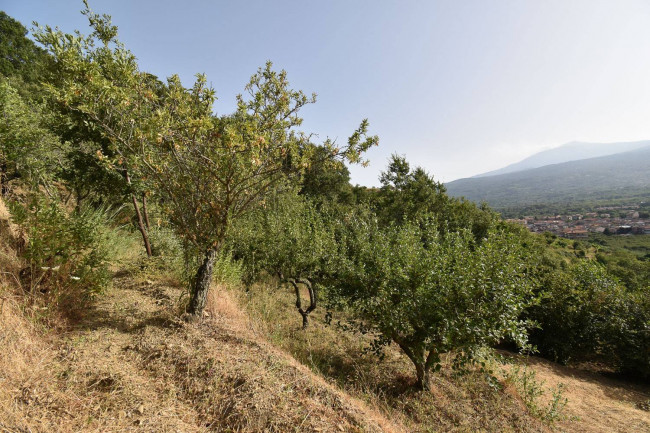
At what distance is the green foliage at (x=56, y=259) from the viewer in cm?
364

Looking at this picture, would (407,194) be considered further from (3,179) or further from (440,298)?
(3,179)

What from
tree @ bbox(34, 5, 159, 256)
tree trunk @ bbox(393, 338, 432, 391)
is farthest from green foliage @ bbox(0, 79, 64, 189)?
tree trunk @ bbox(393, 338, 432, 391)

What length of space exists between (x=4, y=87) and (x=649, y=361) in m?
20.0

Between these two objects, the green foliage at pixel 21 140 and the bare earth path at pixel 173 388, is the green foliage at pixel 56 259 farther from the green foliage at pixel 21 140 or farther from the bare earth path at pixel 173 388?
the green foliage at pixel 21 140

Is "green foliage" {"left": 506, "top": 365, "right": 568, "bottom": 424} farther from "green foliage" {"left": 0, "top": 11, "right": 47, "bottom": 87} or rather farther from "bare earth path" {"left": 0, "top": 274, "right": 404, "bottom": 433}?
"green foliage" {"left": 0, "top": 11, "right": 47, "bottom": 87}

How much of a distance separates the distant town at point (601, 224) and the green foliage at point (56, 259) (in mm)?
67235

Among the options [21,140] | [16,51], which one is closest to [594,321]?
[21,140]

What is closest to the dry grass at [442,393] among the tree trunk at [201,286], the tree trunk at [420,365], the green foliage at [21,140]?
the tree trunk at [420,365]

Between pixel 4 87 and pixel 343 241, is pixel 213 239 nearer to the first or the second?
pixel 343 241

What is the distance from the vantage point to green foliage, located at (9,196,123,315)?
364 cm

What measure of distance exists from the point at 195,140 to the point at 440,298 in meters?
4.89

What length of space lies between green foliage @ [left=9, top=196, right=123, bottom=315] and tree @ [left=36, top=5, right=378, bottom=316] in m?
1.21

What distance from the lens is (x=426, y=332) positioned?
4.72m

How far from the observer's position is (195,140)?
3518 mm
